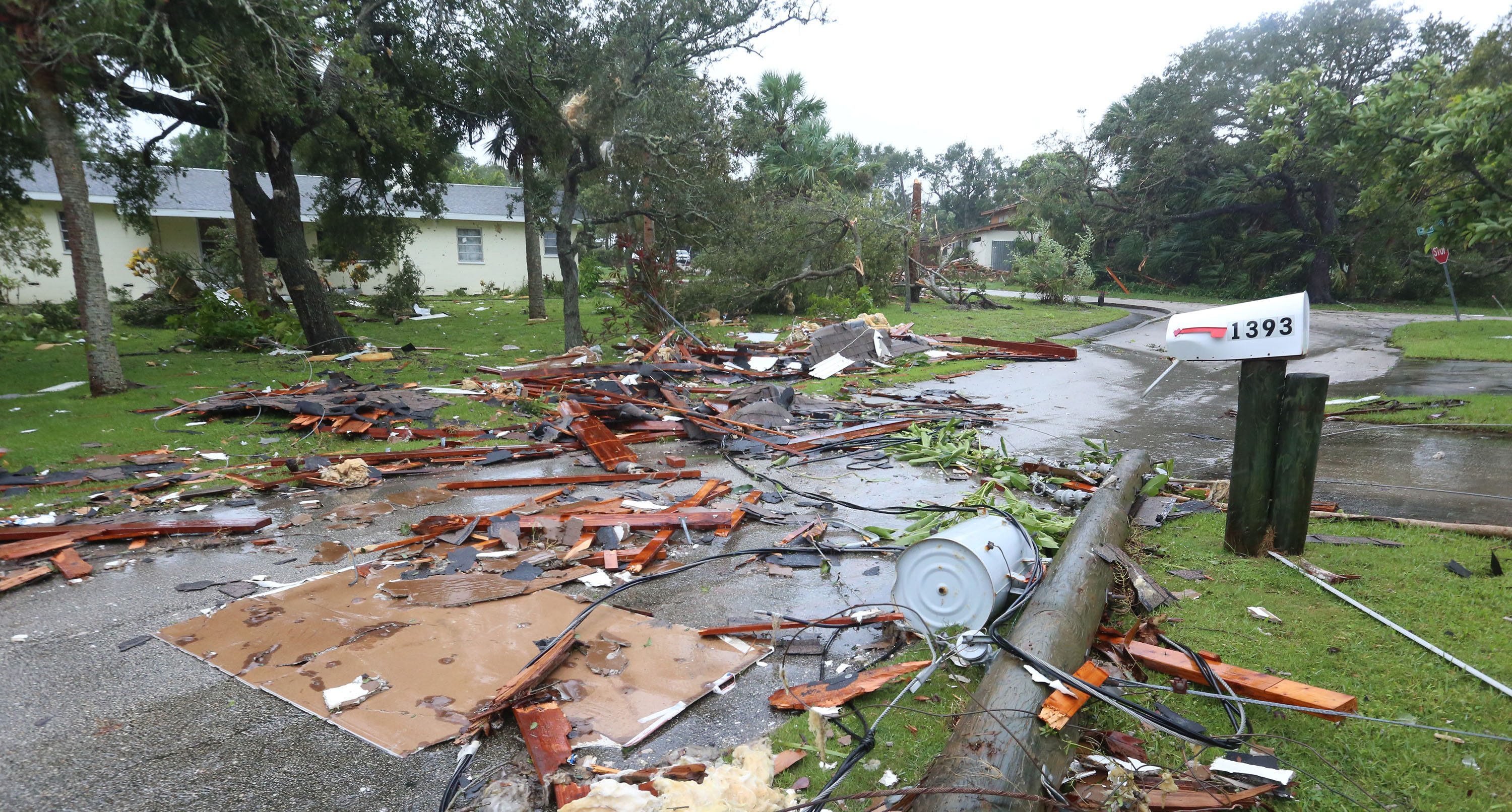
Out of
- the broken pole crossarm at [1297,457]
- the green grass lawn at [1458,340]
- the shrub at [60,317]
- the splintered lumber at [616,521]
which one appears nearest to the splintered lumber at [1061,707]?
the broken pole crossarm at [1297,457]

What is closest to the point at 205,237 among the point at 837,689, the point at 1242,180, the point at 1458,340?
the point at 837,689

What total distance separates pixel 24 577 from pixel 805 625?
5004 mm

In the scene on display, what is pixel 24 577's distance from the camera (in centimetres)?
467

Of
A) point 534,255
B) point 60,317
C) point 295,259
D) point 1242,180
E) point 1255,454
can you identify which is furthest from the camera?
point 1242,180

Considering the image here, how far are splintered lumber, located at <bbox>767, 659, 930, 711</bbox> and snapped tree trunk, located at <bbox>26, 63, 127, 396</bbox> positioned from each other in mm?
11234

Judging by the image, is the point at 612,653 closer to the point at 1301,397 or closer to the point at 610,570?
the point at 610,570

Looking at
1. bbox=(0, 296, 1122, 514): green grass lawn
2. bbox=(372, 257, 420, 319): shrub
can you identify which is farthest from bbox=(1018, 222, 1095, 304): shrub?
bbox=(372, 257, 420, 319): shrub

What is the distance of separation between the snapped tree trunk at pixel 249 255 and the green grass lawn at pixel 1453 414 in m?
20.8

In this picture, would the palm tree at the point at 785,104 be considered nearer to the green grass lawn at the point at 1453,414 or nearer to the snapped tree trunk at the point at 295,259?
the snapped tree trunk at the point at 295,259

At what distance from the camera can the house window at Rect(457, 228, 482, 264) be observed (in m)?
32.2

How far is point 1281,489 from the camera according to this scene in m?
4.53

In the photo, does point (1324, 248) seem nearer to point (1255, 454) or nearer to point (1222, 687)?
point (1255, 454)

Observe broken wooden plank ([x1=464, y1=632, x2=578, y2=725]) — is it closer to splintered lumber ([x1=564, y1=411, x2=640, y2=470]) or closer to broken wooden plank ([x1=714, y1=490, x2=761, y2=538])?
broken wooden plank ([x1=714, y1=490, x2=761, y2=538])

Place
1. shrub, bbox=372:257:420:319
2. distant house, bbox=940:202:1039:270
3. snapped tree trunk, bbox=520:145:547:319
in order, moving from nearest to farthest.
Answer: snapped tree trunk, bbox=520:145:547:319
shrub, bbox=372:257:420:319
distant house, bbox=940:202:1039:270
